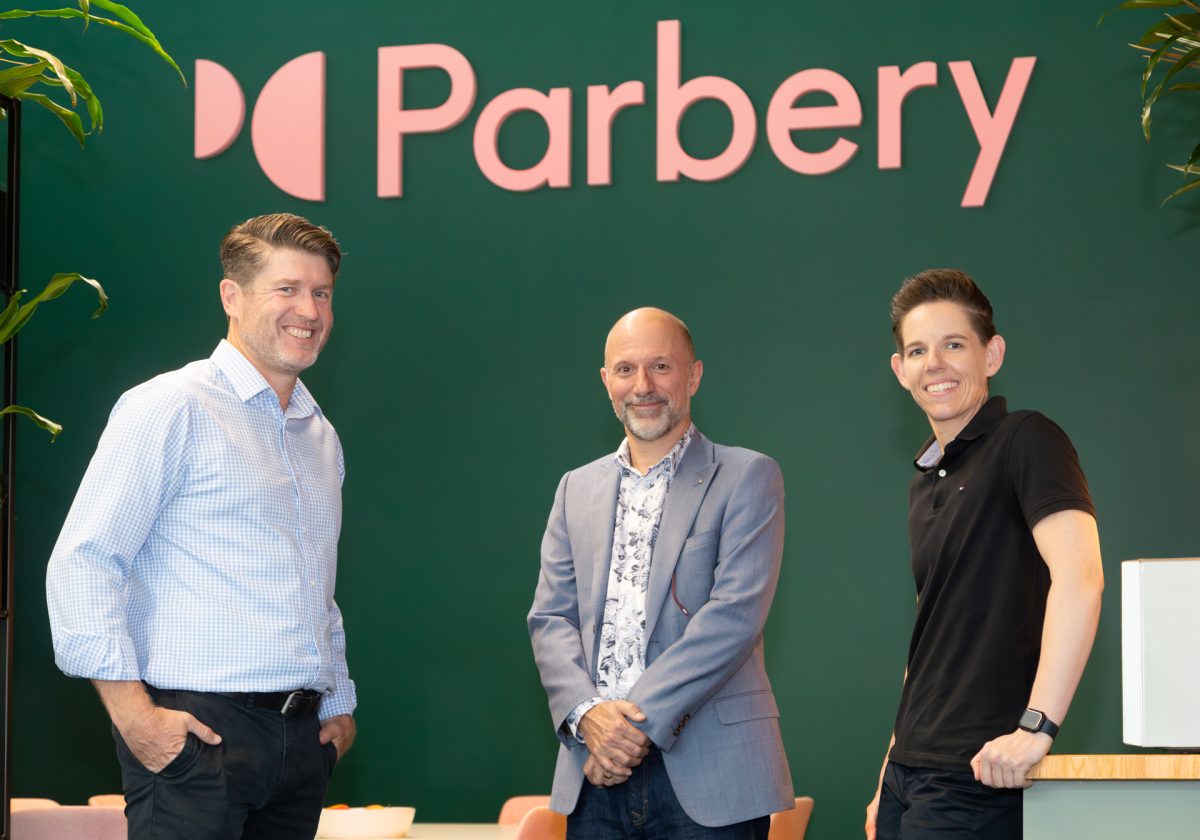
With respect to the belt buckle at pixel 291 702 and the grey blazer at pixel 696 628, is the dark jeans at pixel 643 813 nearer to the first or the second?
the grey blazer at pixel 696 628

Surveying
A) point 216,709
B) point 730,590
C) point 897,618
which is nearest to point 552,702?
point 730,590

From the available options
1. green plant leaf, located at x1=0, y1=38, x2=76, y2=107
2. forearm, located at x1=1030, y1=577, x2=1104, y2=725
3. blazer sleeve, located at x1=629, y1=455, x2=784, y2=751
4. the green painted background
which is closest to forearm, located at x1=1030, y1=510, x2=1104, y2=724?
forearm, located at x1=1030, y1=577, x2=1104, y2=725

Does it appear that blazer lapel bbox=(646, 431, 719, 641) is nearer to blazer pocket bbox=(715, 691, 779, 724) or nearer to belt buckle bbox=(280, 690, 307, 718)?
blazer pocket bbox=(715, 691, 779, 724)

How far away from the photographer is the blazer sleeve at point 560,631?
117 inches

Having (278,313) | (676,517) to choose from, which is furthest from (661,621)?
(278,313)

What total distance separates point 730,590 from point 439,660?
2609 millimetres

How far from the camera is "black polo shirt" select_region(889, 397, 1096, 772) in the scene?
7.73 feet

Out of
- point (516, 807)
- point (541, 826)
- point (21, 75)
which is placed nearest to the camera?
point (541, 826)

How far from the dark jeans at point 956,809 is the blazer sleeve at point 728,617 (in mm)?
553

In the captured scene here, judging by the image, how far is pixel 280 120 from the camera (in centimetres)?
561

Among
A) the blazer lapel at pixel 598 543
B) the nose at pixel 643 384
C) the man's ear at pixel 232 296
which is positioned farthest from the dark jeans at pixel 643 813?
the man's ear at pixel 232 296

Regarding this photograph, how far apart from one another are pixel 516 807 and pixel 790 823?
1292 millimetres

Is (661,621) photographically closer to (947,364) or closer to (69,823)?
(947,364)

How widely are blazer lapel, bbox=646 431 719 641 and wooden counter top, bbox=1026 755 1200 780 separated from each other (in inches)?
40.9
